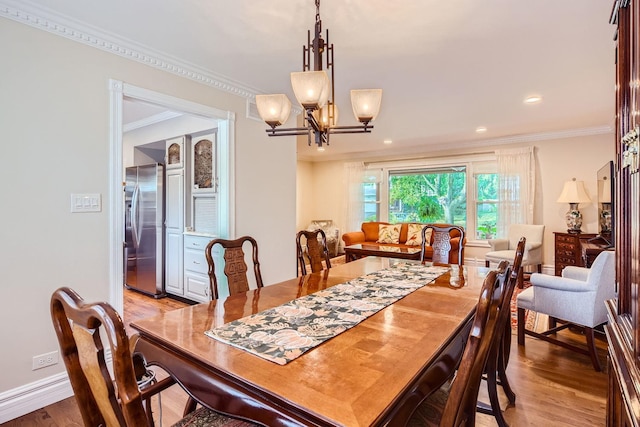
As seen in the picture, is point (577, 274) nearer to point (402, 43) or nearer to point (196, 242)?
point (402, 43)

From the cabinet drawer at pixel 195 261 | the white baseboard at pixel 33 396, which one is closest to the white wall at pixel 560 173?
the cabinet drawer at pixel 195 261

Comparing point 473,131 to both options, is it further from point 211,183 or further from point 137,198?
point 137,198

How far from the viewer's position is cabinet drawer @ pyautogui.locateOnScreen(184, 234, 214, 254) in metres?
3.87

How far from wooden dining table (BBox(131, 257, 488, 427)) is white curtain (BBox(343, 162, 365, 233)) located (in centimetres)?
594

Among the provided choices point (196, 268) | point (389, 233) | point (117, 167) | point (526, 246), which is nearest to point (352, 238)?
point (389, 233)

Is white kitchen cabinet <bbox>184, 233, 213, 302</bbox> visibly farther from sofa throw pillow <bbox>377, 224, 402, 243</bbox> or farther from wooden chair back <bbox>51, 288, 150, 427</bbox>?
sofa throw pillow <bbox>377, 224, 402, 243</bbox>

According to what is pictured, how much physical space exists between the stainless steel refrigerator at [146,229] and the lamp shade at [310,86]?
339 cm

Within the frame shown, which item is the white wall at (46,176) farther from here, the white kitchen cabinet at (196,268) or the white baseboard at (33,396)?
the white kitchen cabinet at (196,268)

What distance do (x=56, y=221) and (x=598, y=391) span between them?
3.73 metres

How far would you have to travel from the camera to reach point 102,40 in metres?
2.28

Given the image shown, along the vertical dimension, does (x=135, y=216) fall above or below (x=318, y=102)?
below

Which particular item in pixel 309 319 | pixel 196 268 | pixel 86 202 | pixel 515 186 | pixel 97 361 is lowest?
pixel 196 268

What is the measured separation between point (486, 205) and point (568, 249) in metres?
1.57

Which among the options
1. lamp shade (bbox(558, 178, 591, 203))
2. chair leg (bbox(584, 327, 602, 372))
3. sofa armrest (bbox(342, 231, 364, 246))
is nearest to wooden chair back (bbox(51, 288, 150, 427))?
chair leg (bbox(584, 327, 602, 372))
